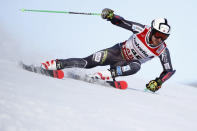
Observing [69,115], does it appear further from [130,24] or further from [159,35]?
[130,24]

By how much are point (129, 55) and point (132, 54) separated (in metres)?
0.07

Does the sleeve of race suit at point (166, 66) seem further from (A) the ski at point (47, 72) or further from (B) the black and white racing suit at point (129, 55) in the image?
(A) the ski at point (47, 72)

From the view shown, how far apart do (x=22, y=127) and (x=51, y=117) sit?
1.23 feet

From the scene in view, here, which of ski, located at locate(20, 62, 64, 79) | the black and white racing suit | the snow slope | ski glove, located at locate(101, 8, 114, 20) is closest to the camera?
the snow slope

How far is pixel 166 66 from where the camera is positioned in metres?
6.48

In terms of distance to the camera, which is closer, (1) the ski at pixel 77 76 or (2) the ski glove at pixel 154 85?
(1) the ski at pixel 77 76

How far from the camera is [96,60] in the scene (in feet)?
21.0

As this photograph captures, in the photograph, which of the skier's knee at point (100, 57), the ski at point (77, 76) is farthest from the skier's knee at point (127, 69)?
the skier's knee at point (100, 57)

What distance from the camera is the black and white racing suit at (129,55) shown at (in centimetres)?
625

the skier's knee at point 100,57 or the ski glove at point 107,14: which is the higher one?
the ski glove at point 107,14

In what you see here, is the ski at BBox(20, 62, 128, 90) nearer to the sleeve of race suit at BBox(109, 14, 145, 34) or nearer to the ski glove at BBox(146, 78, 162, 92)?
the ski glove at BBox(146, 78, 162, 92)

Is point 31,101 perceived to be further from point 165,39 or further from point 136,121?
point 165,39

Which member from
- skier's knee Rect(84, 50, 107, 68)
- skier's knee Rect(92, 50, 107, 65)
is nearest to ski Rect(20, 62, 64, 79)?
skier's knee Rect(84, 50, 107, 68)

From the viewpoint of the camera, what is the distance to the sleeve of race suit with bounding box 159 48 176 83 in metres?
6.41
